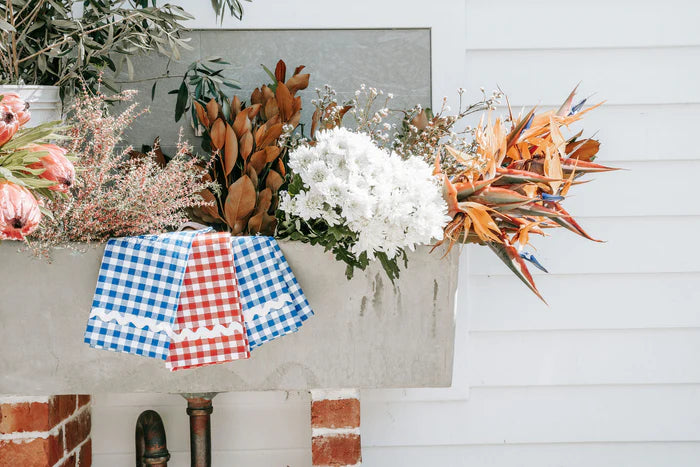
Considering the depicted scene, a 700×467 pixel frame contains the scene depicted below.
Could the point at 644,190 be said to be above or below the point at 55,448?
above

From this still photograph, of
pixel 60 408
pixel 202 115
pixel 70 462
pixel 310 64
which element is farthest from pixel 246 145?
pixel 70 462

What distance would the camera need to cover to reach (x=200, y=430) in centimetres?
154

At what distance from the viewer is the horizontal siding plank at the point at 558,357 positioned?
1.68 meters

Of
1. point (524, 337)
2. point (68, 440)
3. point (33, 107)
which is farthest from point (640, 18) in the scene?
point (68, 440)

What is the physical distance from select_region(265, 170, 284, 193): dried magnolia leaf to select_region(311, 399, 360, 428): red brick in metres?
0.55

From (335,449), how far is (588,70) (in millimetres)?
1179

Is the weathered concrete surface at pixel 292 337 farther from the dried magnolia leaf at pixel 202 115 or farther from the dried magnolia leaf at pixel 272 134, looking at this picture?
the dried magnolia leaf at pixel 202 115

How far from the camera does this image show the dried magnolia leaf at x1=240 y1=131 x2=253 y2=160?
4.46 ft

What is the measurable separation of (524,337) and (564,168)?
58 centimetres

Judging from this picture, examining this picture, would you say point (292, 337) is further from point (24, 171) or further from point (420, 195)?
point (24, 171)

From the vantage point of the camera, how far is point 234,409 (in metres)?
1.69

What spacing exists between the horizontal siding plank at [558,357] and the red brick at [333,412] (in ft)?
1.19

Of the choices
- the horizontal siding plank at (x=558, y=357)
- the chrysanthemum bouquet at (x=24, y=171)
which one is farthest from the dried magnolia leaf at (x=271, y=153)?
the horizontal siding plank at (x=558, y=357)

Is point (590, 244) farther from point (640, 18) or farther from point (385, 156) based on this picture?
point (385, 156)
